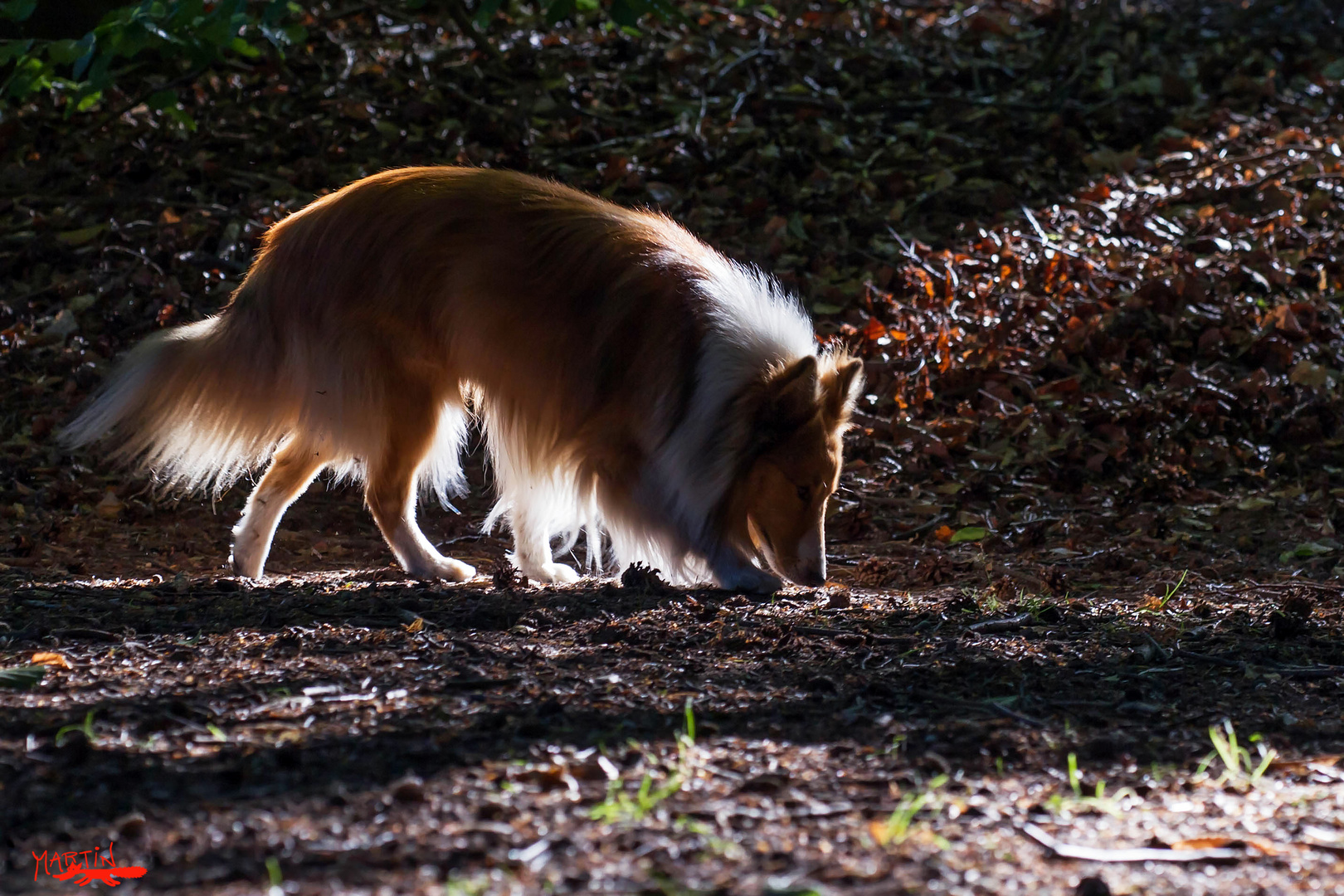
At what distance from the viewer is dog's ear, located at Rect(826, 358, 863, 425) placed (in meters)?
4.80

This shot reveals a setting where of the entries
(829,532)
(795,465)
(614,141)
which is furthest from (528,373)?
(614,141)

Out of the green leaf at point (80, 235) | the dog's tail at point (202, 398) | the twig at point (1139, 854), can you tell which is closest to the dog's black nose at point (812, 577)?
the dog's tail at point (202, 398)

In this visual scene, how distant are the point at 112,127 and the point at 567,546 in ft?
18.6

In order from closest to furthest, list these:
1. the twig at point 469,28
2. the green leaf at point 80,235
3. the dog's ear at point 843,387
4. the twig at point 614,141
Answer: the dog's ear at point 843,387 < the green leaf at point 80,235 < the twig at point 469,28 < the twig at point 614,141

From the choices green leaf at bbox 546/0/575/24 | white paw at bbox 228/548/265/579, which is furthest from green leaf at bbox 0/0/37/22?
white paw at bbox 228/548/265/579

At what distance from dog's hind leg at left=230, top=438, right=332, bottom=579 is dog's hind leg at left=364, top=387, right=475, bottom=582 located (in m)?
0.29

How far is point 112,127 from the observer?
29.7 ft

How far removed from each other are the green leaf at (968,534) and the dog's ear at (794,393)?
5.13 feet

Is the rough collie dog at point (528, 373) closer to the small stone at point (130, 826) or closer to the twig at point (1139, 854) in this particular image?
the twig at point (1139, 854)

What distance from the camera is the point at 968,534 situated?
607cm

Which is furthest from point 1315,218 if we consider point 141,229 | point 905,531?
point 141,229

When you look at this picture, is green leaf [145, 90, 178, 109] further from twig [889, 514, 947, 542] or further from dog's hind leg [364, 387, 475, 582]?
twig [889, 514, 947, 542]

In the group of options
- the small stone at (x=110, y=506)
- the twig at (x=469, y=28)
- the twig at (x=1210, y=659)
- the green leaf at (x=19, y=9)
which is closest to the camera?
the twig at (x=1210, y=659)

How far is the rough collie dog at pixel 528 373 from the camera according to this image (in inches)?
191
